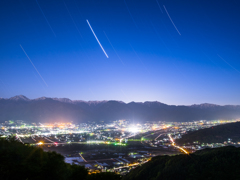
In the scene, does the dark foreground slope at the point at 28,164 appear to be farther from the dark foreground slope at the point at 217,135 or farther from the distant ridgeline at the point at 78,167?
the dark foreground slope at the point at 217,135

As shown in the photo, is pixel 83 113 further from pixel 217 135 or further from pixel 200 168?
pixel 200 168

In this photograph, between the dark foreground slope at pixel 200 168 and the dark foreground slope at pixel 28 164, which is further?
the dark foreground slope at pixel 200 168

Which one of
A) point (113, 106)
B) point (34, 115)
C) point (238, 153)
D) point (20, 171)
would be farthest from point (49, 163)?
point (113, 106)

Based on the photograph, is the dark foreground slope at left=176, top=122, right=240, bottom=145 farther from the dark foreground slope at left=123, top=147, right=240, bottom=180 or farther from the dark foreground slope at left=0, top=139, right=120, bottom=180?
the dark foreground slope at left=0, top=139, right=120, bottom=180

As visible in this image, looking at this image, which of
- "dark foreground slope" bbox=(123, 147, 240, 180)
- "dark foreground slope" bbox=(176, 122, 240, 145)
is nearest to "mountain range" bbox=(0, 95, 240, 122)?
"dark foreground slope" bbox=(176, 122, 240, 145)

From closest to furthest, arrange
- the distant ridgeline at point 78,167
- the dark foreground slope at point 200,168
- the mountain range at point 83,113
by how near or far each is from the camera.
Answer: the distant ridgeline at point 78,167, the dark foreground slope at point 200,168, the mountain range at point 83,113

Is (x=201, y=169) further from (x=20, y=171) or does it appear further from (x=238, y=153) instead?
(x=20, y=171)

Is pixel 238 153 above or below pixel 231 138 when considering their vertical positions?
A: above

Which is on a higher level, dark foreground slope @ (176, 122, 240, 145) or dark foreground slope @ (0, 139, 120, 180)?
dark foreground slope @ (0, 139, 120, 180)

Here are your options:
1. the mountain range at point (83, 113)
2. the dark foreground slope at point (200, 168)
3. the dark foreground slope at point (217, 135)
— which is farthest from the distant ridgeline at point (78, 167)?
the mountain range at point (83, 113)
